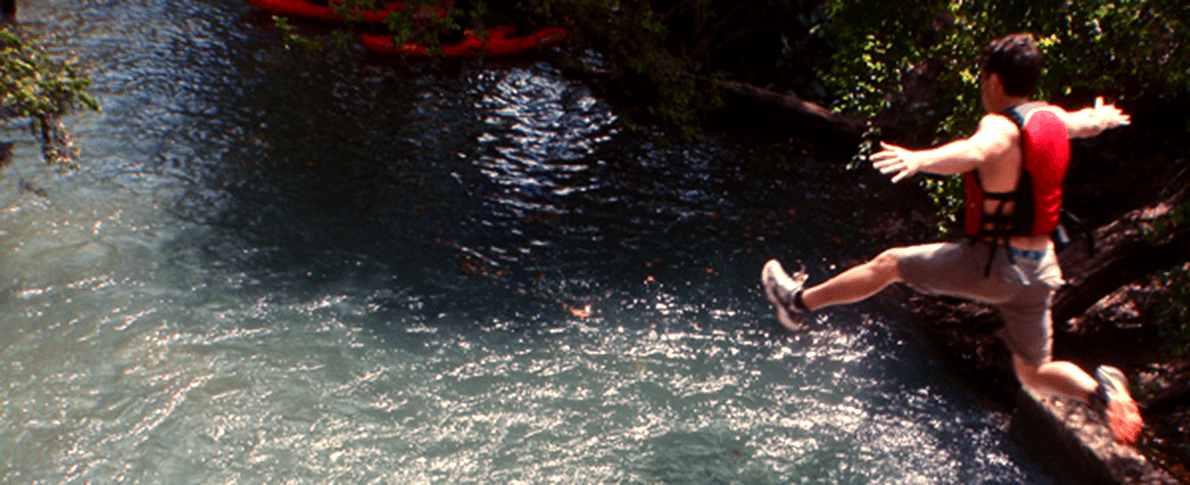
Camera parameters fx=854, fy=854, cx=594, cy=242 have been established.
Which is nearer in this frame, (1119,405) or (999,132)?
(999,132)

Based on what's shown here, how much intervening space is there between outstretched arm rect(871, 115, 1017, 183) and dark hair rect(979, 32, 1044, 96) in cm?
24

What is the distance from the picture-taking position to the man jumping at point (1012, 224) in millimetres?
4473

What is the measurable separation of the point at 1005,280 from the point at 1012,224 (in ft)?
1.18

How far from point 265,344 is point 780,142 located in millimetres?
9634

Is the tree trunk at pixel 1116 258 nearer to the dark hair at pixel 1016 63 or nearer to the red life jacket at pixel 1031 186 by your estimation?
the red life jacket at pixel 1031 186

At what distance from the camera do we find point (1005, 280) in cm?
488

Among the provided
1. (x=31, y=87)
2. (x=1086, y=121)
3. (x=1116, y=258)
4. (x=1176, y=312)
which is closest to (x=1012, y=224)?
(x=1086, y=121)

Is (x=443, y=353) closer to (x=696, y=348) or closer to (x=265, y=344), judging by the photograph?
(x=265, y=344)

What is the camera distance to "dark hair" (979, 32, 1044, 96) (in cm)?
452

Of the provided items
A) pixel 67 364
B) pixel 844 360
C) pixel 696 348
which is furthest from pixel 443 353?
pixel 844 360

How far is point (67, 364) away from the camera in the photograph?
6656 mm

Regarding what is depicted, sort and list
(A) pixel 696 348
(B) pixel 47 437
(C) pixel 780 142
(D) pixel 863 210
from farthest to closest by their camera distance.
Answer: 1. (C) pixel 780 142
2. (D) pixel 863 210
3. (A) pixel 696 348
4. (B) pixel 47 437

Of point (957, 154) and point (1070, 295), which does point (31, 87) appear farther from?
point (1070, 295)

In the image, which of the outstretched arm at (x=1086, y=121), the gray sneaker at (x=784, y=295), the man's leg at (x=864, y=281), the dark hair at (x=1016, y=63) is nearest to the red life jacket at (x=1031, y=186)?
the dark hair at (x=1016, y=63)
